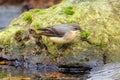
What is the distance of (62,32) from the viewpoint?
328 inches

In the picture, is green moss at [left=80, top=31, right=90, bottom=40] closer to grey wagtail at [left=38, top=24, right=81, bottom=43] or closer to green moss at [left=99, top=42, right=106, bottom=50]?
grey wagtail at [left=38, top=24, right=81, bottom=43]

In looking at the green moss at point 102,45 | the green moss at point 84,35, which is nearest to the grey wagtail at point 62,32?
the green moss at point 84,35

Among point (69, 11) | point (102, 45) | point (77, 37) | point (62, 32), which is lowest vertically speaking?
point (102, 45)

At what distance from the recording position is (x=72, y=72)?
815 centimetres

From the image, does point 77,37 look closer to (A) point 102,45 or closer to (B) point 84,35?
(B) point 84,35

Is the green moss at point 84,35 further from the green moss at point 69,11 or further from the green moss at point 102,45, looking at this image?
the green moss at point 69,11

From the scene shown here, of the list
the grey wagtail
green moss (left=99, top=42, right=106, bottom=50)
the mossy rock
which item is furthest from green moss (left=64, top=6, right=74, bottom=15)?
green moss (left=99, top=42, right=106, bottom=50)

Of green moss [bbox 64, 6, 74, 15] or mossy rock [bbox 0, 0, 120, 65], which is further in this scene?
green moss [bbox 64, 6, 74, 15]

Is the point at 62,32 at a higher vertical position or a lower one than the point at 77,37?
higher

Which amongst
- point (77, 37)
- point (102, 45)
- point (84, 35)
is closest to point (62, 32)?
point (77, 37)

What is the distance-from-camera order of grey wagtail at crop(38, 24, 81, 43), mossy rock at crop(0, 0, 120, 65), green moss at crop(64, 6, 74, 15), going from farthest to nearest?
green moss at crop(64, 6, 74, 15), mossy rock at crop(0, 0, 120, 65), grey wagtail at crop(38, 24, 81, 43)

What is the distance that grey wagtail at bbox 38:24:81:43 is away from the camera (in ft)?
26.9

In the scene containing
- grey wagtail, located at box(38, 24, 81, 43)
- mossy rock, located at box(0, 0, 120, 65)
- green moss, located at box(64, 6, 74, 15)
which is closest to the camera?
grey wagtail, located at box(38, 24, 81, 43)

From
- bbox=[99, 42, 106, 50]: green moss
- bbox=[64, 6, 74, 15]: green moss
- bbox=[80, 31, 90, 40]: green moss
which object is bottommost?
bbox=[99, 42, 106, 50]: green moss
